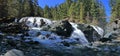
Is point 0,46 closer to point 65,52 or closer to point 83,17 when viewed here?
point 65,52

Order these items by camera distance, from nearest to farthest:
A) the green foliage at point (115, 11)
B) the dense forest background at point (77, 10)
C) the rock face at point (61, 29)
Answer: the rock face at point (61, 29)
the dense forest background at point (77, 10)
the green foliage at point (115, 11)

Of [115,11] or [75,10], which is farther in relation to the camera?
[75,10]

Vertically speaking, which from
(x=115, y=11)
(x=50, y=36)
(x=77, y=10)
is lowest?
(x=50, y=36)

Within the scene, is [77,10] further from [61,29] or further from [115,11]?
[61,29]

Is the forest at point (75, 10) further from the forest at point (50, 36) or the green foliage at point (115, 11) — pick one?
the green foliage at point (115, 11)

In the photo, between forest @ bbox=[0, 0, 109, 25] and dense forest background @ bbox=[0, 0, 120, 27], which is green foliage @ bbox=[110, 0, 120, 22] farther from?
forest @ bbox=[0, 0, 109, 25]

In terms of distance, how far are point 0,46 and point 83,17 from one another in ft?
283

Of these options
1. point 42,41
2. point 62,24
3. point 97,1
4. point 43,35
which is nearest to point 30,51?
point 42,41

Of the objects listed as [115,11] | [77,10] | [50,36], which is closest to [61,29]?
[50,36]

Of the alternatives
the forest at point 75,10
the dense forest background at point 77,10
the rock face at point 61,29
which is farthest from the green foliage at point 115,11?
the rock face at point 61,29

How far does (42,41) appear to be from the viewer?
94.0ft

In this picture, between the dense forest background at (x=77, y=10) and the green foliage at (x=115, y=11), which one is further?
the green foliage at (x=115, y=11)

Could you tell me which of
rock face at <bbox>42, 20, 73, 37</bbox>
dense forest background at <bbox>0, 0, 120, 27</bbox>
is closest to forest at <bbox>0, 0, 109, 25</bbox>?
dense forest background at <bbox>0, 0, 120, 27</bbox>

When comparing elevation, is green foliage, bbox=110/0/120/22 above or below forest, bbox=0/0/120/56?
above
